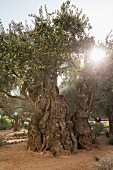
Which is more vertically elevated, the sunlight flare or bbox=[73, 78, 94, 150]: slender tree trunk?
the sunlight flare

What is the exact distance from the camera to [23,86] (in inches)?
580

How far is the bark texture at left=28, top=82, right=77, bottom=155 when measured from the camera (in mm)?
14906

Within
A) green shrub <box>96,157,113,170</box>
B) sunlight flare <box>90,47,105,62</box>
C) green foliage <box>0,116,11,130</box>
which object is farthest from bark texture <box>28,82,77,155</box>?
green foliage <box>0,116,11,130</box>

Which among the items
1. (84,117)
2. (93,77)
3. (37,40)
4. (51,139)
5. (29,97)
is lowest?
(51,139)

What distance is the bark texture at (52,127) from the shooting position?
14906mm

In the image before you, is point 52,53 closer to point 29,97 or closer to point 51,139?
point 29,97

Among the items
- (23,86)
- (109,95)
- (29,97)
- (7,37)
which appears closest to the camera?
(7,37)

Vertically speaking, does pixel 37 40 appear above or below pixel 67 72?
above

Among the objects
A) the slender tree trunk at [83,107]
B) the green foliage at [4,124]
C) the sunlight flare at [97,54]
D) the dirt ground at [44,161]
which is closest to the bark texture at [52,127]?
the dirt ground at [44,161]

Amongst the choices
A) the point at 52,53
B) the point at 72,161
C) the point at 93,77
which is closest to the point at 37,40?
the point at 52,53

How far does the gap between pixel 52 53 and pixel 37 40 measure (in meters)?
1.13

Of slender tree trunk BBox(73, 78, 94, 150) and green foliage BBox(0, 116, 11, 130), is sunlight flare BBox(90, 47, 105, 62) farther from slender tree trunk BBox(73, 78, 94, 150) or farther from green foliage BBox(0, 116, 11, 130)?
green foliage BBox(0, 116, 11, 130)

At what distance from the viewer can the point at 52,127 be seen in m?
15.1

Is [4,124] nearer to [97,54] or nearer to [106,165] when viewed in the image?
[97,54]
